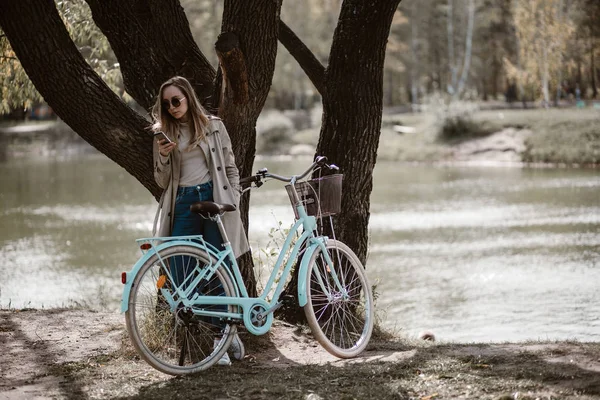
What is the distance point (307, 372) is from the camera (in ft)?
16.5

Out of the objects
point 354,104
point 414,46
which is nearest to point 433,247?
point 354,104

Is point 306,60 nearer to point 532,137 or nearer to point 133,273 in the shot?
point 133,273

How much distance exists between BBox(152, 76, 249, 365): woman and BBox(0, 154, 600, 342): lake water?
72.3 inches

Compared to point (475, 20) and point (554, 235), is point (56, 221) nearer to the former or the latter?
point (554, 235)

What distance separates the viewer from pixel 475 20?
56062 millimetres

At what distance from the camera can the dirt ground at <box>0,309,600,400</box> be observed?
4.46 meters

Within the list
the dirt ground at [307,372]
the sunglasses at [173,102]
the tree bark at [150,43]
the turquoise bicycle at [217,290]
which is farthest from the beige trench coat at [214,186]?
the tree bark at [150,43]

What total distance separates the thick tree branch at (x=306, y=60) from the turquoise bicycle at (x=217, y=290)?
6.40 feet

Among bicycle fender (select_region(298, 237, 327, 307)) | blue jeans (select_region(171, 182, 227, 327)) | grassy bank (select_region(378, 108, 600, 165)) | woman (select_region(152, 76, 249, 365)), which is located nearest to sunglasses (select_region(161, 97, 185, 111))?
woman (select_region(152, 76, 249, 365))

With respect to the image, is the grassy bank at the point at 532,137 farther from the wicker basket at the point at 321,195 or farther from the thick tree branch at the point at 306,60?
the wicker basket at the point at 321,195

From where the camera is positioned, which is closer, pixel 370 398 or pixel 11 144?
pixel 370 398

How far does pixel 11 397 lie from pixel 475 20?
54567 mm

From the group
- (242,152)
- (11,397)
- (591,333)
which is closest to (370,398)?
(11,397)

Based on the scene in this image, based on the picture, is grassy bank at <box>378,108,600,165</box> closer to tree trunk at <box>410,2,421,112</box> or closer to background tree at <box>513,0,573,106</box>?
background tree at <box>513,0,573,106</box>
